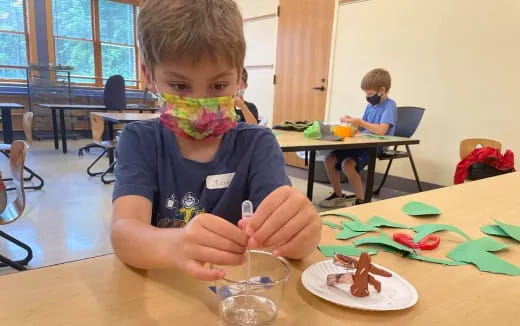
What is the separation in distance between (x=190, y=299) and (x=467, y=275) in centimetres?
44

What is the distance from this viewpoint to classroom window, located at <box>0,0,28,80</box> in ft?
20.1

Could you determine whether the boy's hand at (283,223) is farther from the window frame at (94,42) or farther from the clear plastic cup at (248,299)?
the window frame at (94,42)

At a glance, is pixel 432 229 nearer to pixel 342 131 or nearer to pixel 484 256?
pixel 484 256

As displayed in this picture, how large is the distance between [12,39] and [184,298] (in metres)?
7.33

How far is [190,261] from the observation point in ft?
1.45

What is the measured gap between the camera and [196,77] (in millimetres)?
708

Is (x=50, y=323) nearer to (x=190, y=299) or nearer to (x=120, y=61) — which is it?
(x=190, y=299)

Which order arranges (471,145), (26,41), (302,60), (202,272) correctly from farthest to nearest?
(26,41) → (302,60) → (471,145) → (202,272)

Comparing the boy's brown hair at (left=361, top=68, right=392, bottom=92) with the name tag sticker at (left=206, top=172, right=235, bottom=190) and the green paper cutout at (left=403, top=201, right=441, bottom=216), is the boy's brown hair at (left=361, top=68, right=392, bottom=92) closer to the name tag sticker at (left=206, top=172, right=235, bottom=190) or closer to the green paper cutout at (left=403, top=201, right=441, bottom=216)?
the green paper cutout at (left=403, top=201, right=441, bottom=216)

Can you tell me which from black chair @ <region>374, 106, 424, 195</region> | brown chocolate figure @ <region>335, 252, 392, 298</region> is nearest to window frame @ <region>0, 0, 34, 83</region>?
black chair @ <region>374, 106, 424, 195</region>

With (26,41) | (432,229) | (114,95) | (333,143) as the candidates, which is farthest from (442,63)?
(26,41)

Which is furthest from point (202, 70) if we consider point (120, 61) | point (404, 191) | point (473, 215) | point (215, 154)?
point (120, 61)

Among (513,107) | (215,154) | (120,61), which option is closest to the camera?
(215,154)

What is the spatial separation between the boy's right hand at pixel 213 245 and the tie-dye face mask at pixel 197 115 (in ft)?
1.12
